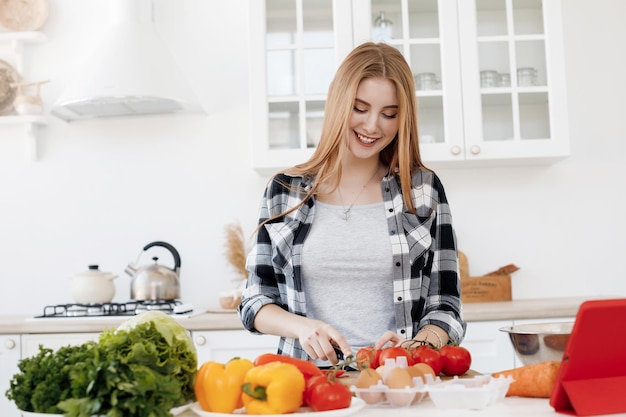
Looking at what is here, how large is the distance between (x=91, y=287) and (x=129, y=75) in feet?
3.03

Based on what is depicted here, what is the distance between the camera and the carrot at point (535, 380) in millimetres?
1245

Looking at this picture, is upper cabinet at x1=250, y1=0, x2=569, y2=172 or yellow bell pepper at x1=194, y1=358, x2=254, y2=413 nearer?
yellow bell pepper at x1=194, y1=358, x2=254, y2=413

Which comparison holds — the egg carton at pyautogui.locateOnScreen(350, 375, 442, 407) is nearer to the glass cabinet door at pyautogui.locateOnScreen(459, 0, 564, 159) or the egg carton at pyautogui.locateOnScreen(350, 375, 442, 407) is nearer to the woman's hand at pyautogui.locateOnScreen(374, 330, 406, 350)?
the woman's hand at pyautogui.locateOnScreen(374, 330, 406, 350)

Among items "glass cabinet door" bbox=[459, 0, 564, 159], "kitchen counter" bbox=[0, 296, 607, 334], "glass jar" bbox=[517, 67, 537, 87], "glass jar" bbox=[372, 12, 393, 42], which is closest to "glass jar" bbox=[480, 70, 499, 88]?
"glass cabinet door" bbox=[459, 0, 564, 159]

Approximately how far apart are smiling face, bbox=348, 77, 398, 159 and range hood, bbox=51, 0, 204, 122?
1.53 meters

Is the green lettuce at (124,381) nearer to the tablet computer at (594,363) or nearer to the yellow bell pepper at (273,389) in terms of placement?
the yellow bell pepper at (273,389)

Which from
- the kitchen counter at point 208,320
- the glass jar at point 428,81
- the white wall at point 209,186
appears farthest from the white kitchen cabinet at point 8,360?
the glass jar at point 428,81

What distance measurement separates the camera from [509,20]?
326 cm

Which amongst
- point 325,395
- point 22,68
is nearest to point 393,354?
point 325,395

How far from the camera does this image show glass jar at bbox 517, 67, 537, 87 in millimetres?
3250

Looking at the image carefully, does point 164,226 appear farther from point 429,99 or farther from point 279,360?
Result: point 279,360

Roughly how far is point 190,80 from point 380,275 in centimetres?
206

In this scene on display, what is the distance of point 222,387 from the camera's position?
3.80 ft

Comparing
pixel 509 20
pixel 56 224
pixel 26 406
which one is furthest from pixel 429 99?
pixel 26 406
